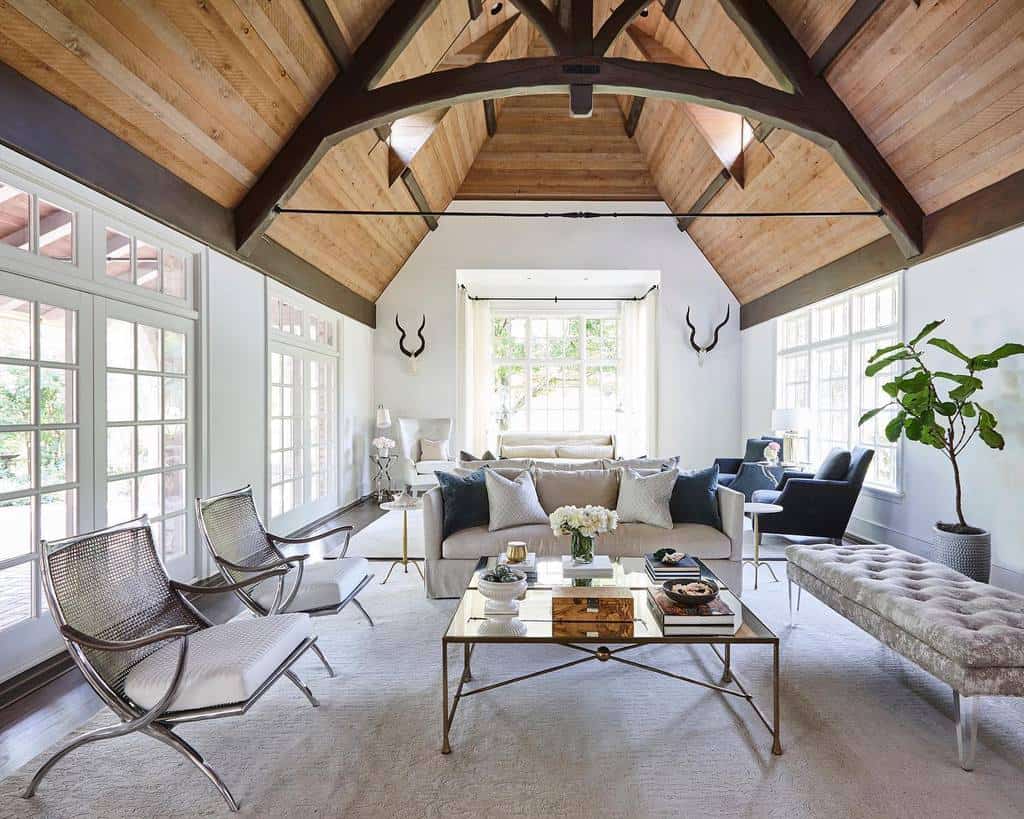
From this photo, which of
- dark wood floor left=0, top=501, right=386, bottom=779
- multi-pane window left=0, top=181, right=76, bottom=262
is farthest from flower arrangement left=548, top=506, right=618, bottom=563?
multi-pane window left=0, top=181, right=76, bottom=262

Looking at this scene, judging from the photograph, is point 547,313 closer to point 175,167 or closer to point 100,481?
point 175,167

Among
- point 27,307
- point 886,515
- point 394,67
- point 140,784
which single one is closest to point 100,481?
point 27,307

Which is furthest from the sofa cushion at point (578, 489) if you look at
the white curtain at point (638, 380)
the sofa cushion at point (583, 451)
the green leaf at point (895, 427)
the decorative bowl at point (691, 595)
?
the sofa cushion at point (583, 451)

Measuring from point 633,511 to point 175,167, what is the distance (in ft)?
11.6

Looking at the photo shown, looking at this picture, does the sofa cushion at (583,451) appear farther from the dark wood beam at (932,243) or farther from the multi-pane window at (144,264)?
the multi-pane window at (144,264)

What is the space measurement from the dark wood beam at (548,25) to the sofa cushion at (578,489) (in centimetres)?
277

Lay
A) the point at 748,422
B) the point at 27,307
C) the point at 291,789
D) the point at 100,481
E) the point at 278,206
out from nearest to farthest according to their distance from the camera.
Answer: the point at 291,789 < the point at 27,307 < the point at 100,481 < the point at 278,206 < the point at 748,422

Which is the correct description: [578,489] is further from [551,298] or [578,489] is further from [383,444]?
[551,298]

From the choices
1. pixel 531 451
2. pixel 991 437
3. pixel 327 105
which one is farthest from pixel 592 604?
pixel 531 451

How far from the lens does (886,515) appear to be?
5164mm

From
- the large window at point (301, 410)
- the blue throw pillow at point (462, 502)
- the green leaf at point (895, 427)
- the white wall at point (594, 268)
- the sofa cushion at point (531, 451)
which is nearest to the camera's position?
the blue throw pillow at point (462, 502)

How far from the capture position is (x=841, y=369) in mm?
6023

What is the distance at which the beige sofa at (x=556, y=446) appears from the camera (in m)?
8.99

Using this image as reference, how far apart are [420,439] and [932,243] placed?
581 centimetres
